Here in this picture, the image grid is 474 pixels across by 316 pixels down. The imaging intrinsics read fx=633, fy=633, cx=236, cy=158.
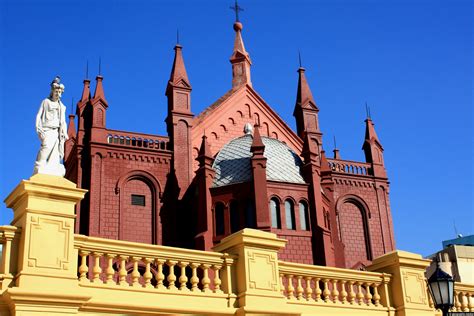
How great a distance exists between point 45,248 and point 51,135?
7.56ft

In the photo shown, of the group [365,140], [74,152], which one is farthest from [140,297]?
[365,140]

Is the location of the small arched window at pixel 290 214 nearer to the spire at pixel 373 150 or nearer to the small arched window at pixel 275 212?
the small arched window at pixel 275 212

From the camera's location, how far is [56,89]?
1150 centimetres

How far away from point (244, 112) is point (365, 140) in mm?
8278

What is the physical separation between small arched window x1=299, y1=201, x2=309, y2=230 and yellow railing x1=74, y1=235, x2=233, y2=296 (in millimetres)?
20614

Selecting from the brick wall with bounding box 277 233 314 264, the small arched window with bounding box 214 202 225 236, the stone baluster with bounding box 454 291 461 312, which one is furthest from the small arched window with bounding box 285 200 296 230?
the stone baluster with bounding box 454 291 461 312

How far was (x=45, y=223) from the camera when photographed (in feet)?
33.0

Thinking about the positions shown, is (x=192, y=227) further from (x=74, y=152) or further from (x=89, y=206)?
(x=74, y=152)

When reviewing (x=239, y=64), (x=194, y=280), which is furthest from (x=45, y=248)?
(x=239, y=64)

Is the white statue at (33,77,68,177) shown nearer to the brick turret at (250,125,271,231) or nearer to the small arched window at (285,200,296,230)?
the brick turret at (250,125,271,231)

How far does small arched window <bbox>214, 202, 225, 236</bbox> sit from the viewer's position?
31.8 metres

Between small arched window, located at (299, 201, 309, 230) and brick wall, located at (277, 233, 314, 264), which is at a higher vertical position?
small arched window, located at (299, 201, 309, 230)

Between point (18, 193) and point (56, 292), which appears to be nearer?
point (56, 292)

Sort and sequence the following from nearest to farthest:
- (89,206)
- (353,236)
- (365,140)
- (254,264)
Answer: (254,264) < (89,206) < (353,236) < (365,140)
